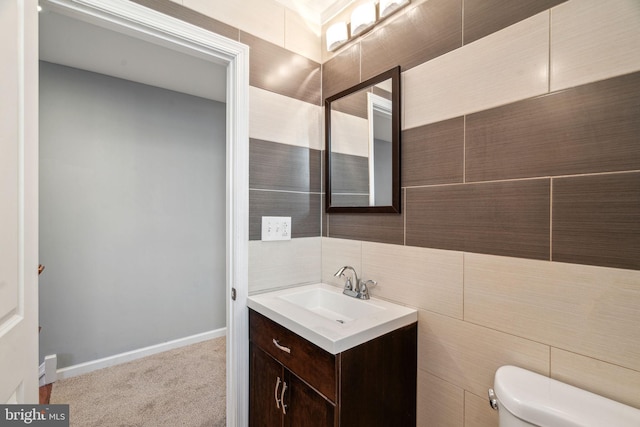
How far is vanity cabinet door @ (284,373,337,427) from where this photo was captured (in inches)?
40.6

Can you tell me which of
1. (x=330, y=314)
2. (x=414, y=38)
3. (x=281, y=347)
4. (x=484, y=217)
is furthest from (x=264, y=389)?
(x=414, y=38)

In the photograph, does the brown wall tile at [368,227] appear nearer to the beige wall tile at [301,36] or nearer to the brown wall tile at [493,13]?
the brown wall tile at [493,13]

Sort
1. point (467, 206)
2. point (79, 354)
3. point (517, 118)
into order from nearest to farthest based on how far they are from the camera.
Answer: point (517, 118)
point (467, 206)
point (79, 354)

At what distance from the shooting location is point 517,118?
38.2 inches

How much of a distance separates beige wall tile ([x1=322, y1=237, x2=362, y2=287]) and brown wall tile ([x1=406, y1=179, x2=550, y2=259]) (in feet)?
1.10

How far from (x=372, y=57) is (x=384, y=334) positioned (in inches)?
52.2

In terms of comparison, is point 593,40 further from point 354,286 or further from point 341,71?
point 354,286

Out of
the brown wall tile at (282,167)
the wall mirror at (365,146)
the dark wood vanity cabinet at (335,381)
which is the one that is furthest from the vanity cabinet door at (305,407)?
the brown wall tile at (282,167)

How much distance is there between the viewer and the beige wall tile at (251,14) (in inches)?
54.3

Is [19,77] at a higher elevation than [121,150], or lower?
lower

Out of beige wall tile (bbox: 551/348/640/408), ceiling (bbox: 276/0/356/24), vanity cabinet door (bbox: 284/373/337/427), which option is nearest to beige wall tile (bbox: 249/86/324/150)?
ceiling (bbox: 276/0/356/24)

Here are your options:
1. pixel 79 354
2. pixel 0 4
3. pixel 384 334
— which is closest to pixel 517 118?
pixel 384 334

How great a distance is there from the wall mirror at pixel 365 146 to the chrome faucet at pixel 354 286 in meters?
0.34

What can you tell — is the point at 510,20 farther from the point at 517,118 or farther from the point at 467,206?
the point at 467,206
